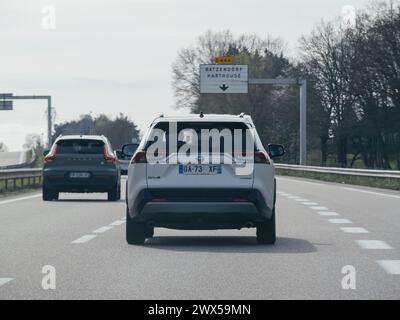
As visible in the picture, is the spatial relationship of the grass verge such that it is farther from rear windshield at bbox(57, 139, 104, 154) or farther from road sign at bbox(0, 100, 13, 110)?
road sign at bbox(0, 100, 13, 110)

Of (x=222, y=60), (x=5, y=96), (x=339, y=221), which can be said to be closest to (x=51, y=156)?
(x=339, y=221)

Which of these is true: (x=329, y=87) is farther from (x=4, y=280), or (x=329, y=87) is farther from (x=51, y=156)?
(x=4, y=280)

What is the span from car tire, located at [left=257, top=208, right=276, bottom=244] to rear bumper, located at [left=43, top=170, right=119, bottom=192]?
13.9m

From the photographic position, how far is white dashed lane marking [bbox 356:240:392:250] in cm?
1379

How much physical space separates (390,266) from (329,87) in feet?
240

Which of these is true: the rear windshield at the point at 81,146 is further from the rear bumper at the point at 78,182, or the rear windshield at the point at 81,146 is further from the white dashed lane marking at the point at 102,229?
the white dashed lane marking at the point at 102,229

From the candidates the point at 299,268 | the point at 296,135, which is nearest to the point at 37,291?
the point at 299,268

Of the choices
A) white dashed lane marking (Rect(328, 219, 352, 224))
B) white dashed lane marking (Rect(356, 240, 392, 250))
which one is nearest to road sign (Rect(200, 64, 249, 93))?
white dashed lane marking (Rect(328, 219, 352, 224))

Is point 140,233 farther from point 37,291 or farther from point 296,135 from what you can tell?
point 296,135

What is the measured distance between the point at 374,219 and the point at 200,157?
21.6 feet

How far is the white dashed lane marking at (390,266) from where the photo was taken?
1103cm

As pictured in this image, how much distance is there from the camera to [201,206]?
13602mm

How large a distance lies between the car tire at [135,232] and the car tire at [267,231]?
4.52 feet

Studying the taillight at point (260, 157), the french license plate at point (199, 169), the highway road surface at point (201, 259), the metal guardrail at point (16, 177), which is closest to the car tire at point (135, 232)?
the highway road surface at point (201, 259)
